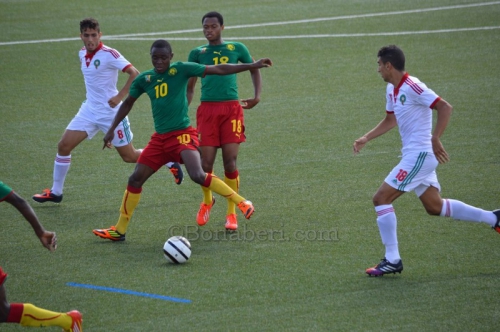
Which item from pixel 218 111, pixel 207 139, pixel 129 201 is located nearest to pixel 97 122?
pixel 207 139

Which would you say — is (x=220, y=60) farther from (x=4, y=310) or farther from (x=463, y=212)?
(x=4, y=310)

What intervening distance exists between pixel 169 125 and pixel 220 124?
3.32 feet

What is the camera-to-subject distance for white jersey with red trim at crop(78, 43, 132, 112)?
37.7 ft

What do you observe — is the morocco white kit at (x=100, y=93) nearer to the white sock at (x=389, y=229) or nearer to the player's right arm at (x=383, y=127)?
the player's right arm at (x=383, y=127)

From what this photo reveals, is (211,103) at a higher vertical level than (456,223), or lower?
higher

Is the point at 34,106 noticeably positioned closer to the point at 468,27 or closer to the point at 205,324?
the point at 205,324

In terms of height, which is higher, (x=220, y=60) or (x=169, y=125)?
(x=220, y=60)

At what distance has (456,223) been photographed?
10.0 m

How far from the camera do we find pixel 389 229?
8289mm

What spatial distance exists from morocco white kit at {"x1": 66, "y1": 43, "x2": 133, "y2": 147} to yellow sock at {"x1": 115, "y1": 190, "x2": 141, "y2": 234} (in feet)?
6.54

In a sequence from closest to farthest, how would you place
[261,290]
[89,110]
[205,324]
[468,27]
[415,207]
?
[205,324]
[261,290]
[415,207]
[89,110]
[468,27]

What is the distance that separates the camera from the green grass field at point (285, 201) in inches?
303

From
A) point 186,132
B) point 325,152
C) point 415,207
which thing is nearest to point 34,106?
point 325,152

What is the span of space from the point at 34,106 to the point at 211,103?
763 cm
